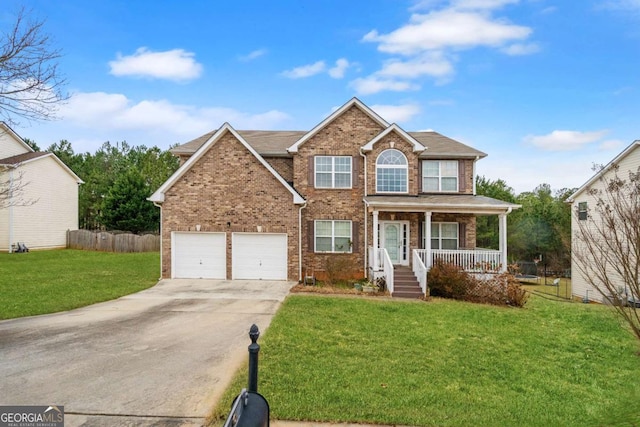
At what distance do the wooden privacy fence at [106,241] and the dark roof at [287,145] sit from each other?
12.5 meters

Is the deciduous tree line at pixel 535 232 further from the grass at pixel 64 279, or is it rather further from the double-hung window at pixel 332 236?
the grass at pixel 64 279

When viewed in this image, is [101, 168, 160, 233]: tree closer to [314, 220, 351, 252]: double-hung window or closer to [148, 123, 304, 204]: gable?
[148, 123, 304, 204]: gable

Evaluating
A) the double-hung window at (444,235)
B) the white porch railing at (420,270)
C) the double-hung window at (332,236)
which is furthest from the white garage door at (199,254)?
the double-hung window at (444,235)

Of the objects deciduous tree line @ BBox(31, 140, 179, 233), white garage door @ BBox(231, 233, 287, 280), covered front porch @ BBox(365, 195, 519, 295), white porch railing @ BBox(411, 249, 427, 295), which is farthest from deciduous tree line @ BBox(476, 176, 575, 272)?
deciduous tree line @ BBox(31, 140, 179, 233)

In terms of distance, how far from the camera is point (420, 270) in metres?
14.0

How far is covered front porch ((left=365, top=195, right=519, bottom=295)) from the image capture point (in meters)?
14.5

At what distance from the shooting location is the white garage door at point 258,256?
15641 mm

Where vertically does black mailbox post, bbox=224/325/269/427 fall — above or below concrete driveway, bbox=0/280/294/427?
above

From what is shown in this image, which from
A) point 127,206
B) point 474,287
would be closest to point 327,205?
point 474,287

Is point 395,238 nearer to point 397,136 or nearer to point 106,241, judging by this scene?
point 397,136

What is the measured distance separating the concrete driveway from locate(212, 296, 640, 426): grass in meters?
0.62

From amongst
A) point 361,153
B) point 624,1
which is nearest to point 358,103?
point 361,153

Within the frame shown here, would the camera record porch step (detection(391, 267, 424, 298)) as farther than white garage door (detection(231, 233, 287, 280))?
No

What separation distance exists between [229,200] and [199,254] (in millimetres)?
2706
